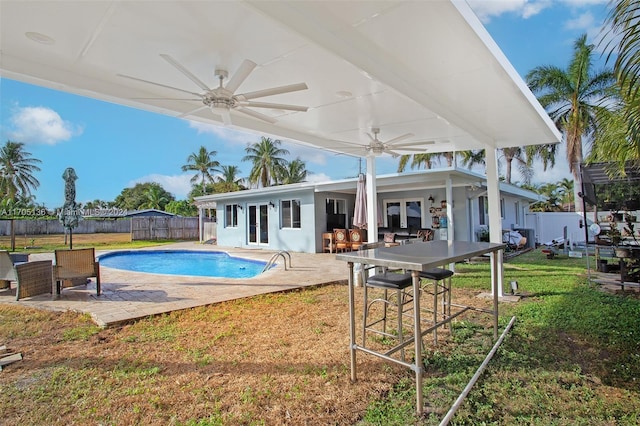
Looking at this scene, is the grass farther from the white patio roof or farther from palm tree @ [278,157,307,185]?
palm tree @ [278,157,307,185]

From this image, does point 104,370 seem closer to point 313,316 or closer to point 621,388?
point 313,316

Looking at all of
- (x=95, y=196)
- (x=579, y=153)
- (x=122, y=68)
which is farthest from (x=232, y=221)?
(x=95, y=196)

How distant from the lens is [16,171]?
33656mm

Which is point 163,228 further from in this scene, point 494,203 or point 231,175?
point 494,203

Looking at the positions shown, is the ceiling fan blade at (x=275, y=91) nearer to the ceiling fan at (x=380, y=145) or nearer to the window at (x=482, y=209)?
the ceiling fan at (x=380, y=145)

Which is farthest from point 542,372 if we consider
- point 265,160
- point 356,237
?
point 265,160

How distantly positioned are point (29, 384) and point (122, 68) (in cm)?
311

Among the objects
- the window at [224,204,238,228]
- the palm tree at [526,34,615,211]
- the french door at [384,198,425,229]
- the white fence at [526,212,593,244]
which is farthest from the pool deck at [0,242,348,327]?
the palm tree at [526,34,615,211]

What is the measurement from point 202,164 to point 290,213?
84.5 feet

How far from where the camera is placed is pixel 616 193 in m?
7.20

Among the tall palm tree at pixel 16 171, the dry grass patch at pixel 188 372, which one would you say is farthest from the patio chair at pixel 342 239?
the tall palm tree at pixel 16 171

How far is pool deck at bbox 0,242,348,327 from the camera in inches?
190

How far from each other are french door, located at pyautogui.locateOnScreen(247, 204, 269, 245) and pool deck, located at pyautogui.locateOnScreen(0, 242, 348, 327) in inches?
248

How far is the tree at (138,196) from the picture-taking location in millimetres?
42344
